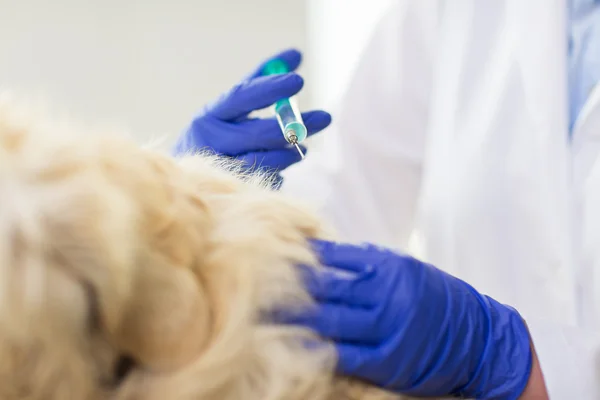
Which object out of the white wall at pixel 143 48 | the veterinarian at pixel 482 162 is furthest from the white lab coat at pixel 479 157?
the white wall at pixel 143 48

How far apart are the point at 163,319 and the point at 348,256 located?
0.53ft

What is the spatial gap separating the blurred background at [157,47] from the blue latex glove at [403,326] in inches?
51.1

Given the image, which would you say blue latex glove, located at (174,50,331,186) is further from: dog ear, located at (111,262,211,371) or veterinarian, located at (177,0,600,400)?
dog ear, located at (111,262,211,371)

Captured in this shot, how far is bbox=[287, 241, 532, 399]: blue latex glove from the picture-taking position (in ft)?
1.54

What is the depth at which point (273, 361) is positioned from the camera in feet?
1.35

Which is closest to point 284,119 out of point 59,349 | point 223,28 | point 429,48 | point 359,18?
point 429,48

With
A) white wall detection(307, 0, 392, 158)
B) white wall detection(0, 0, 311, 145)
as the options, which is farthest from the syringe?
white wall detection(0, 0, 311, 145)

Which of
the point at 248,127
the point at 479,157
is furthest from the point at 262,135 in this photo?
the point at 479,157

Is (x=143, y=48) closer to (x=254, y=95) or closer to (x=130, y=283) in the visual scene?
(x=254, y=95)

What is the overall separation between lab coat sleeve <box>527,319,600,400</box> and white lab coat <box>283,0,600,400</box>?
12 millimetres

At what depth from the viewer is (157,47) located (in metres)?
1.93

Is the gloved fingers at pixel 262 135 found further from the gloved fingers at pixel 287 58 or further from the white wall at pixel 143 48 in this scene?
the white wall at pixel 143 48

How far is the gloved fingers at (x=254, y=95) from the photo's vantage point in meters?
0.84

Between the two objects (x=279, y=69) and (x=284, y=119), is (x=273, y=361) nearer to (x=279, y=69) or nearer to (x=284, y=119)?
(x=284, y=119)
